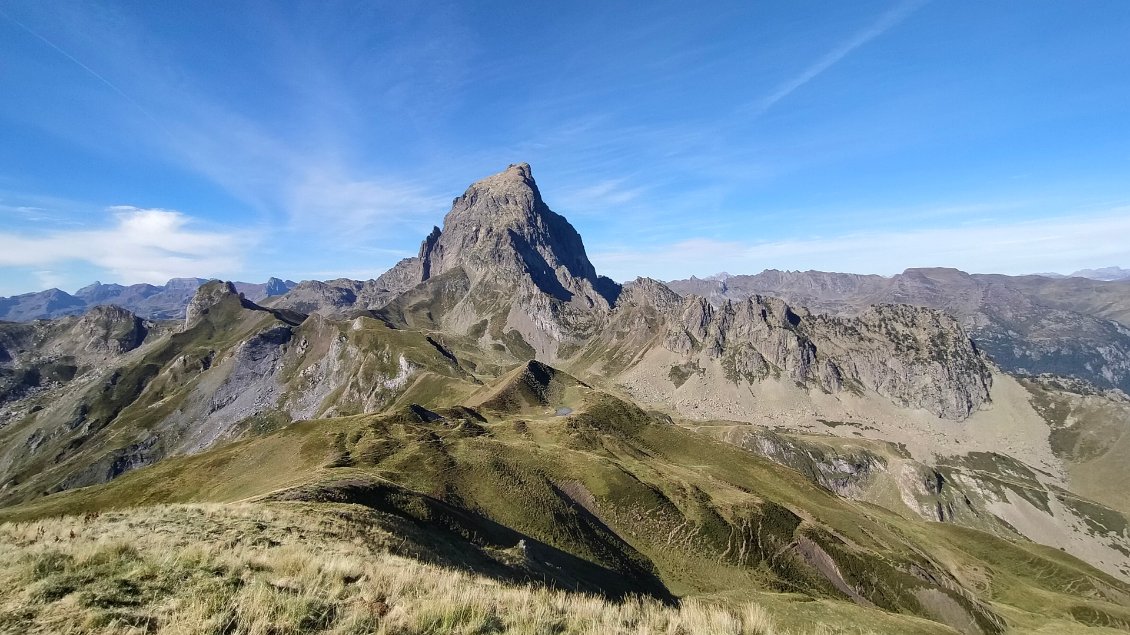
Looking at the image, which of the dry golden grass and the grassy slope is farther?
the grassy slope

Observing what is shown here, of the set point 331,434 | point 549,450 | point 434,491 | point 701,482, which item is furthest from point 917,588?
point 331,434

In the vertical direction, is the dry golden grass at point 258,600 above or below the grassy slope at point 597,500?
above

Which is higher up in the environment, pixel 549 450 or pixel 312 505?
pixel 312 505

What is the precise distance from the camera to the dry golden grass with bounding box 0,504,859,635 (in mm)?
10578

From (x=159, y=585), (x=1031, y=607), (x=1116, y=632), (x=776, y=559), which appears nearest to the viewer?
(x=159, y=585)

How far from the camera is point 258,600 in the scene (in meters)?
11.4

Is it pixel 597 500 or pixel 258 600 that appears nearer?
pixel 258 600

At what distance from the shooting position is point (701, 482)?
11044cm

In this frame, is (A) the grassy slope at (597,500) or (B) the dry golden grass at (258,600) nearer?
(B) the dry golden grass at (258,600)

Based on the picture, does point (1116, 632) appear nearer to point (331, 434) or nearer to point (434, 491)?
point (434, 491)

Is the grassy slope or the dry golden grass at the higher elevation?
the dry golden grass

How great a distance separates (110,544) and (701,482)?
109 metres

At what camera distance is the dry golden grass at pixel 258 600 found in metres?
10.6

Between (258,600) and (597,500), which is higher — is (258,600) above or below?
above
